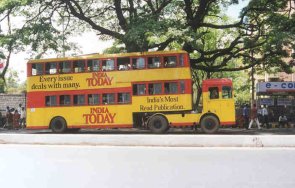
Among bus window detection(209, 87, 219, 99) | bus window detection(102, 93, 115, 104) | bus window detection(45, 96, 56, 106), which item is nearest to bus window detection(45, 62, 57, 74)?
bus window detection(45, 96, 56, 106)

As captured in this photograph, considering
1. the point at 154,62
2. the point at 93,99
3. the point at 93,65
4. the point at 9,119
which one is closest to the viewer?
the point at 154,62

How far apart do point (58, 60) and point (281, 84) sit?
15145 millimetres

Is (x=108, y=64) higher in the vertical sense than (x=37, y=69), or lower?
higher

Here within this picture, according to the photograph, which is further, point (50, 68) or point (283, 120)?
point (283, 120)

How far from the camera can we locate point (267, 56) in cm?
2998

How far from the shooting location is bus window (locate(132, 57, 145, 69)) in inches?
935

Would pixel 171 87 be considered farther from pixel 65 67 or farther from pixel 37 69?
pixel 37 69

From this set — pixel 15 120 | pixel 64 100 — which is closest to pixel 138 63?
pixel 64 100

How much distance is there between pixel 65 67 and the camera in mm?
24859

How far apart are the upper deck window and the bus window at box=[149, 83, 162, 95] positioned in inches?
184

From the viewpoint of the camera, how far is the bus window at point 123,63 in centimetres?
2394

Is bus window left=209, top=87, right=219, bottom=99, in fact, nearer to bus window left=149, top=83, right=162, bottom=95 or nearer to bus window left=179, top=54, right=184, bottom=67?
bus window left=179, top=54, right=184, bottom=67

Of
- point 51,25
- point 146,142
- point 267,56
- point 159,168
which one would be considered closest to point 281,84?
point 267,56

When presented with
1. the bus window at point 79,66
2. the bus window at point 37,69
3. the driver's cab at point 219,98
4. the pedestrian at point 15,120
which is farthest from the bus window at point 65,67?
the driver's cab at point 219,98
